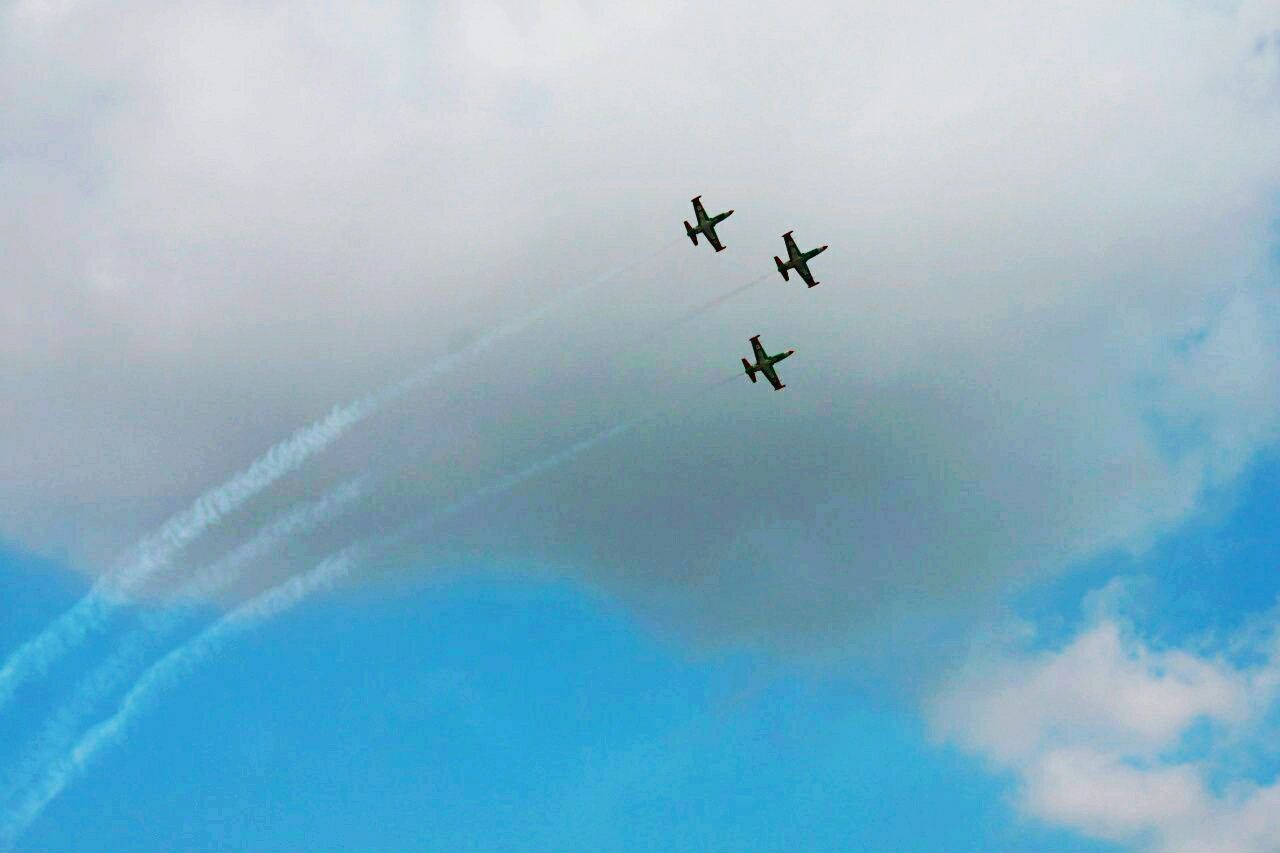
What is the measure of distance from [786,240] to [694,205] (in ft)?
37.7

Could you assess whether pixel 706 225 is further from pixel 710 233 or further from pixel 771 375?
pixel 771 375

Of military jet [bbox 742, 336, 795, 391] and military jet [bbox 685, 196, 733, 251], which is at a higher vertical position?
military jet [bbox 685, 196, 733, 251]

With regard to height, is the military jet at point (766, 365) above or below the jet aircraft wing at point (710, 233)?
below

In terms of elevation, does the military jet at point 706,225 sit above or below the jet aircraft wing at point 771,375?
above

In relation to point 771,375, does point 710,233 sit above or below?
above

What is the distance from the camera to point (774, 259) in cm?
13000

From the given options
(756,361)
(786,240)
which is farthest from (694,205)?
(756,361)

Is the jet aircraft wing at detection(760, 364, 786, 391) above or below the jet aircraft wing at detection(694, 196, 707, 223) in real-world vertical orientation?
below

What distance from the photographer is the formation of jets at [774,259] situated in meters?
129

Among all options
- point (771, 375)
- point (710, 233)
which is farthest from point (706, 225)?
point (771, 375)

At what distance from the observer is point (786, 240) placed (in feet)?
426

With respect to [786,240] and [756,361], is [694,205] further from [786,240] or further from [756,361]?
[756,361]

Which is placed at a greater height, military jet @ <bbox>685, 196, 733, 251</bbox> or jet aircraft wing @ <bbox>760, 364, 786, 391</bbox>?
military jet @ <bbox>685, 196, 733, 251</bbox>

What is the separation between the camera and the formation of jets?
129 m
